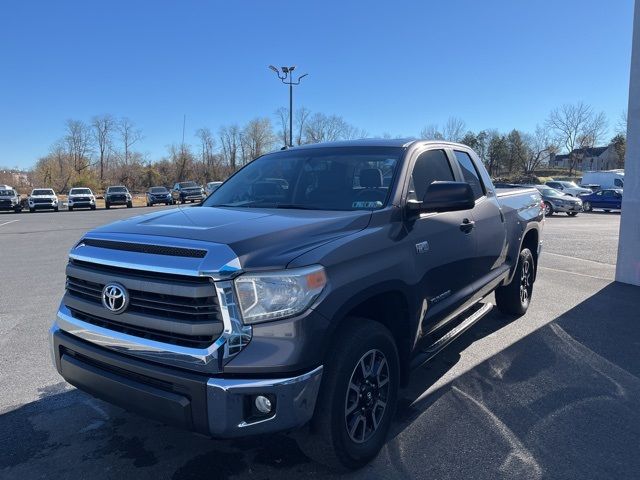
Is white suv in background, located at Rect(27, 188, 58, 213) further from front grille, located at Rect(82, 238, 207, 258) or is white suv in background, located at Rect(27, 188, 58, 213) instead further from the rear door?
front grille, located at Rect(82, 238, 207, 258)

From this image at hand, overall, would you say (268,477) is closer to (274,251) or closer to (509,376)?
(274,251)

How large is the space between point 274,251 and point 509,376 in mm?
2792

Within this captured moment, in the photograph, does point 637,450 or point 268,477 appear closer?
point 268,477

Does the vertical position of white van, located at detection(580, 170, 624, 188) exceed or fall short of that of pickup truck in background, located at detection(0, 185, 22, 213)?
it exceeds it

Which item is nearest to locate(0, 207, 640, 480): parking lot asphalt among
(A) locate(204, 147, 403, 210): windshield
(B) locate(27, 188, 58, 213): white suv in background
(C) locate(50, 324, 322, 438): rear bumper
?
(C) locate(50, 324, 322, 438): rear bumper

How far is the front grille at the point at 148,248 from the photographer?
7.98ft

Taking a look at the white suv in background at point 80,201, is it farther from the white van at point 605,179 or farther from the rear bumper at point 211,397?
the white van at point 605,179

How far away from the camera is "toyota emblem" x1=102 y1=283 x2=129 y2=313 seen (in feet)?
8.48

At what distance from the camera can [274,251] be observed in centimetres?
248

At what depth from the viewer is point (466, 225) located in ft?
13.3

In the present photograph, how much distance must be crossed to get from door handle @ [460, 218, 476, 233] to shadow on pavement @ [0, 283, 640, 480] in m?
1.27

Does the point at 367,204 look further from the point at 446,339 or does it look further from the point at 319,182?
the point at 446,339

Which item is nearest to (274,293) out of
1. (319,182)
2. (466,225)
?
(319,182)

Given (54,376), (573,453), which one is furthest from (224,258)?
(54,376)
